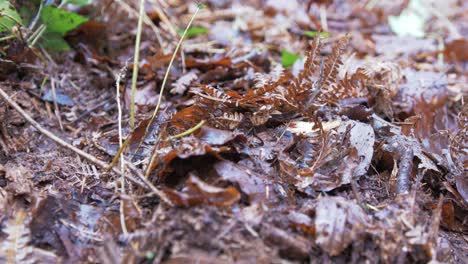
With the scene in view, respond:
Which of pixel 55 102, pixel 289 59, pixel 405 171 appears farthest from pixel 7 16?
pixel 405 171

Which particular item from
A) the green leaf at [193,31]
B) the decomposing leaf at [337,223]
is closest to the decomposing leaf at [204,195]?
the decomposing leaf at [337,223]

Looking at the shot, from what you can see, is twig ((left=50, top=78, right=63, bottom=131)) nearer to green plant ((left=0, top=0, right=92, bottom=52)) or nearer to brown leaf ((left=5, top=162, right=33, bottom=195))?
green plant ((left=0, top=0, right=92, bottom=52))

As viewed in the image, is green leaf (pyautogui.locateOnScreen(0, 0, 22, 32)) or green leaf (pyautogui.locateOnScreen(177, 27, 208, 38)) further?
green leaf (pyautogui.locateOnScreen(177, 27, 208, 38))

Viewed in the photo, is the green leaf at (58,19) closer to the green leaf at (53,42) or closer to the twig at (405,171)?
the green leaf at (53,42)

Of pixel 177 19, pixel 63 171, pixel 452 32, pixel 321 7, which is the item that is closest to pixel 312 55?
pixel 63 171

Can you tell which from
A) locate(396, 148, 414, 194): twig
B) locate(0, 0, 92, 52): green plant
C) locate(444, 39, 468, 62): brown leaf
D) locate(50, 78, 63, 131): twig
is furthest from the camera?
locate(444, 39, 468, 62): brown leaf

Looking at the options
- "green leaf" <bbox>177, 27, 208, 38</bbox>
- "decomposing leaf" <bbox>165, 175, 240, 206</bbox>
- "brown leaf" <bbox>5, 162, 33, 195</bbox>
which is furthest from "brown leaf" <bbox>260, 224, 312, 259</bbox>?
"green leaf" <bbox>177, 27, 208, 38</bbox>
